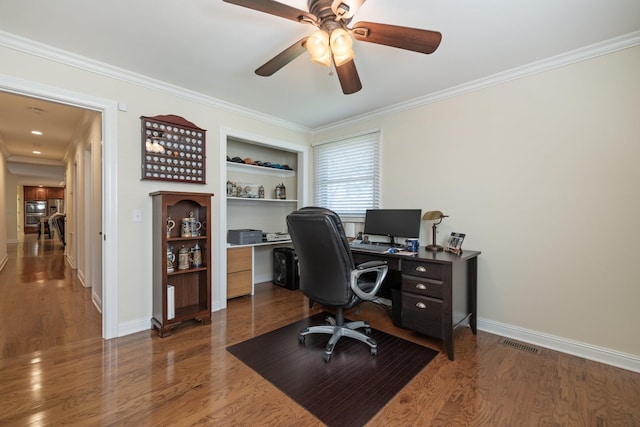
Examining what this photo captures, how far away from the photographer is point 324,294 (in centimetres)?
222

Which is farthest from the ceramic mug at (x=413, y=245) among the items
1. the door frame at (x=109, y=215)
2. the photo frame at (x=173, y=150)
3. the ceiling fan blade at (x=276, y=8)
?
the door frame at (x=109, y=215)

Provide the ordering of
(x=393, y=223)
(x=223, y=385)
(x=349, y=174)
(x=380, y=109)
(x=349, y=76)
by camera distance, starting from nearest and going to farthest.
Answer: (x=223, y=385)
(x=349, y=76)
(x=393, y=223)
(x=380, y=109)
(x=349, y=174)

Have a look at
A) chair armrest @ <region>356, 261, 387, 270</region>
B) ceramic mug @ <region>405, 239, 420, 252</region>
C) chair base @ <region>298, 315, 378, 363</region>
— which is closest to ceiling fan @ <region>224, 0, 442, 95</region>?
chair armrest @ <region>356, 261, 387, 270</region>

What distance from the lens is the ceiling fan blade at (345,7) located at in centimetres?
139

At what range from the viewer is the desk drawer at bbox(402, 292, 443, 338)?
2.21m

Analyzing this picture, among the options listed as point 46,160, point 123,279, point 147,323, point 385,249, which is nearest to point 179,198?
point 123,279

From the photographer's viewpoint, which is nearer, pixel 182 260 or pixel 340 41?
pixel 340 41

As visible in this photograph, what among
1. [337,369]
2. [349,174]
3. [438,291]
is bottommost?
[337,369]

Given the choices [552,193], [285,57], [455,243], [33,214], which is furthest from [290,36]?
[33,214]

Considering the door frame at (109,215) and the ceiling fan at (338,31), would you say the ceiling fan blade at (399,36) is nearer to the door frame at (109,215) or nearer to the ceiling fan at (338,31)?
the ceiling fan at (338,31)

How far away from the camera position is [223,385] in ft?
5.87

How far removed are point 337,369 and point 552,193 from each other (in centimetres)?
227

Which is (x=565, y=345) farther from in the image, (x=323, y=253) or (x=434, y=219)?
(x=323, y=253)

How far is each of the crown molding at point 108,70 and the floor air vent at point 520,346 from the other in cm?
363
